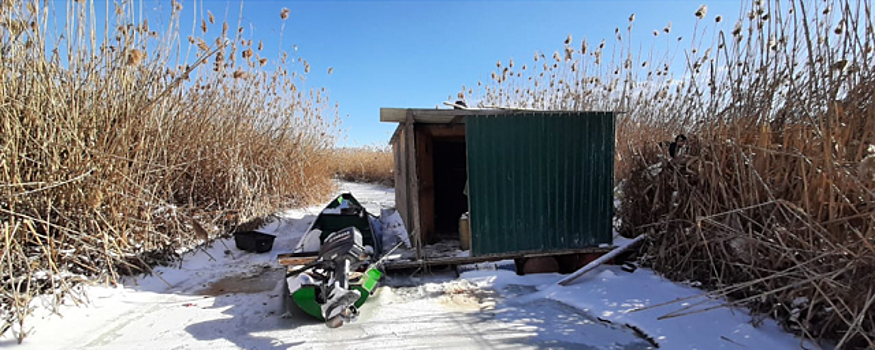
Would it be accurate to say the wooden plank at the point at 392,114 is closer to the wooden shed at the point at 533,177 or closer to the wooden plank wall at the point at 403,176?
the wooden shed at the point at 533,177

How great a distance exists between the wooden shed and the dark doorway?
293 cm

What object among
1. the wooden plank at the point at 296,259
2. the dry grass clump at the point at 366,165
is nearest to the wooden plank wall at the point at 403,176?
the wooden plank at the point at 296,259

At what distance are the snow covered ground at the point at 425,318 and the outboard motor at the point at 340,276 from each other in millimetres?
215

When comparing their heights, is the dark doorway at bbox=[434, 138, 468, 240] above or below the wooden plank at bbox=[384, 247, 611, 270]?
above

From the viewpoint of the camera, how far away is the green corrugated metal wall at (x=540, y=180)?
4453mm

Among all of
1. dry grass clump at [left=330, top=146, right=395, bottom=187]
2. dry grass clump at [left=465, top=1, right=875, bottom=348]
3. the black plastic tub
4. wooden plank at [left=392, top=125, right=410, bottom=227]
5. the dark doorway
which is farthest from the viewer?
dry grass clump at [left=330, top=146, right=395, bottom=187]

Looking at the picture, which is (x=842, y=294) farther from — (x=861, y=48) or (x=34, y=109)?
(x=34, y=109)

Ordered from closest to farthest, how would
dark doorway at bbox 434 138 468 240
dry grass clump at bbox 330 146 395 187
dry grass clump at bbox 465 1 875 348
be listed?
dry grass clump at bbox 465 1 875 348 < dark doorway at bbox 434 138 468 240 < dry grass clump at bbox 330 146 395 187

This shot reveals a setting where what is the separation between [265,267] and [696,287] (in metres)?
4.74

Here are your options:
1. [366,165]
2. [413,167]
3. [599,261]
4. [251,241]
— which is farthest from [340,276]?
[366,165]

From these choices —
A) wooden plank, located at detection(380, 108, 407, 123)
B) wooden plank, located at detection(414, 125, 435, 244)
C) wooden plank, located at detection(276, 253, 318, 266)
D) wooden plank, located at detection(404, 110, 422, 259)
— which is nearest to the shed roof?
wooden plank, located at detection(380, 108, 407, 123)

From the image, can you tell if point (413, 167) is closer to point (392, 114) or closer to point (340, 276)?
point (392, 114)

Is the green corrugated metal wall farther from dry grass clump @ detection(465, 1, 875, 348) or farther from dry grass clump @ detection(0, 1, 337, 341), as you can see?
dry grass clump @ detection(0, 1, 337, 341)

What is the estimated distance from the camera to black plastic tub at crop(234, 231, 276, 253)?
5.46m
